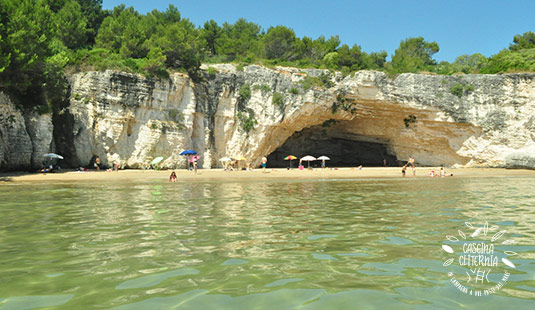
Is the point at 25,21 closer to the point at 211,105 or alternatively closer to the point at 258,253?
the point at 211,105

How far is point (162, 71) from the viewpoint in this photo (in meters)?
34.0

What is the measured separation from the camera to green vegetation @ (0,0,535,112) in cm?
2483

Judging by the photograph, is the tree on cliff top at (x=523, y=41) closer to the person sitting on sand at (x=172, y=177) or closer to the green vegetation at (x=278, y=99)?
the green vegetation at (x=278, y=99)

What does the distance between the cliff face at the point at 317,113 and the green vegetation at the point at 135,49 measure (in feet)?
6.04

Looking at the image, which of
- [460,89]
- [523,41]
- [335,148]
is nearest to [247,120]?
[335,148]

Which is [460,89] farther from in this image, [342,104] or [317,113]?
[317,113]

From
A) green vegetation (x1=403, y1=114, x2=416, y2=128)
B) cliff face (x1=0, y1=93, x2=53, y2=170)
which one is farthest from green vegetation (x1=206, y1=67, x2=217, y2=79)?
green vegetation (x1=403, y1=114, x2=416, y2=128)

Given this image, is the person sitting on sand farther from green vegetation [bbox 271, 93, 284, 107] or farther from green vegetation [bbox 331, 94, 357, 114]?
green vegetation [bbox 331, 94, 357, 114]

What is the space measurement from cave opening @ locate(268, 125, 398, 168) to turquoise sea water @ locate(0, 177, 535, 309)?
37.7 meters

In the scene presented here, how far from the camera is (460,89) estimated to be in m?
39.3

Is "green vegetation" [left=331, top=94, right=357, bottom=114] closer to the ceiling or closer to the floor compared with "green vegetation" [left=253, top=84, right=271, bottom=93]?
closer to the floor

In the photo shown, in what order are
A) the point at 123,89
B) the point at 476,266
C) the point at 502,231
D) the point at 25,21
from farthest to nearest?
the point at 123,89
the point at 25,21
the point at 502,231
the point at 476,266

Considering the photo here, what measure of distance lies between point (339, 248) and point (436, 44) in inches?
2849

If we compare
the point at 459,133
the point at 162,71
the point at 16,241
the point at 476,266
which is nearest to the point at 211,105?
the point at 162,71
